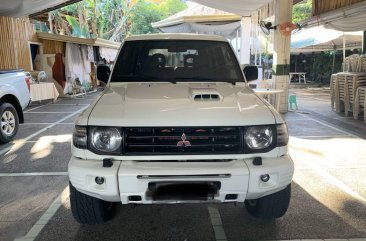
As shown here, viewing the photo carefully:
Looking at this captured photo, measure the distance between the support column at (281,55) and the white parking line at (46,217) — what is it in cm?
753

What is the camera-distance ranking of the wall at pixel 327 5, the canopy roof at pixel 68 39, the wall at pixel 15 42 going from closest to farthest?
the wall at pixel 327 5 < the wall at pixel 15 42 < the canopy roof at pixel 68 39

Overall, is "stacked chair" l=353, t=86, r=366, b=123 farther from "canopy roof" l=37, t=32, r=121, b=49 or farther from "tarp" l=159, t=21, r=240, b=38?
"canopy roof" l=37, t=32, r=121, b=49

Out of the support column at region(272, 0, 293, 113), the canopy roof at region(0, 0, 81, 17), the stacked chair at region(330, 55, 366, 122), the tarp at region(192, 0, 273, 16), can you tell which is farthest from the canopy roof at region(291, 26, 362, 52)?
the canopy roof at region(0, 0, 81, 17)

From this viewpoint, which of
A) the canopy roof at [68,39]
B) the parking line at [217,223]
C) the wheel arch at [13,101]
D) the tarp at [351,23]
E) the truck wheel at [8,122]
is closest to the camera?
the parking line at [217,223]

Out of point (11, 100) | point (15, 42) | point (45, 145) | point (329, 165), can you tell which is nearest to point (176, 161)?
point (329, 165)

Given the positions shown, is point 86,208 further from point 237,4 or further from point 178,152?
point 237,4

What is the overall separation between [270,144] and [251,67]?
5.49 ft

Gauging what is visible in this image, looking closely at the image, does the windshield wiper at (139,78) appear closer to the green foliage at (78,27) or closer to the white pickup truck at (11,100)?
the white pickup truck at (11,100)

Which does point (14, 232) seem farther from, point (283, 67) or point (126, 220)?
point (283, 67)

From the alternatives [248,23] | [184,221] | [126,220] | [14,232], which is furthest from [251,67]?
[248,23]

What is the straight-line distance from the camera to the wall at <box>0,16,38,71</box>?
40.7ft

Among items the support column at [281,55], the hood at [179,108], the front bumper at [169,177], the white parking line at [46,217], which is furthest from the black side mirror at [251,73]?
the support column at [281,55]

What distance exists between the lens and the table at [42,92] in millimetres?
11933

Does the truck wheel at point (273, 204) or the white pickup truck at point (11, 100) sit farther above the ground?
the white pickup truck at point (11, 100)
